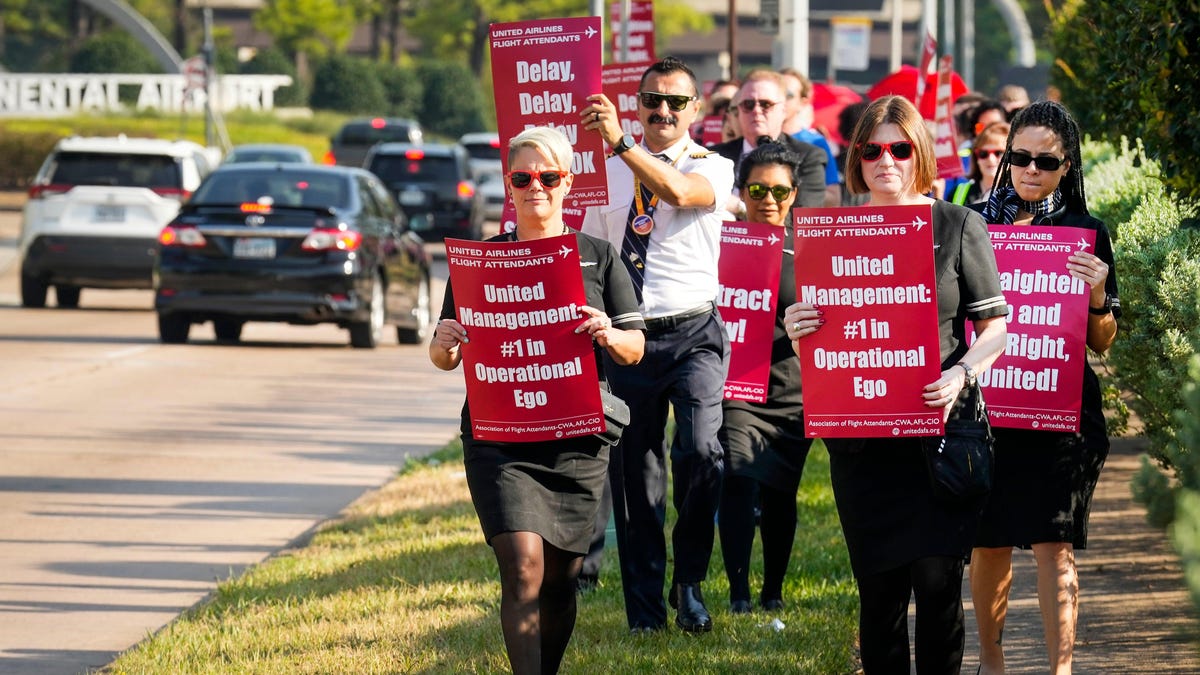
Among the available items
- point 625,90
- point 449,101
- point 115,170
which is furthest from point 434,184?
point 449,101

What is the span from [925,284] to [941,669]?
→ 3.49 feet

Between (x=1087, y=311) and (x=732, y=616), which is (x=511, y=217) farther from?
(x=1087, y=311)

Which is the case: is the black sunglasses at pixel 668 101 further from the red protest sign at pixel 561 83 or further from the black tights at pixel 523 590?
the black tights at pixel 523 590

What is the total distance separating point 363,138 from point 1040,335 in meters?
41.3

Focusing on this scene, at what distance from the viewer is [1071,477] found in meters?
5.94

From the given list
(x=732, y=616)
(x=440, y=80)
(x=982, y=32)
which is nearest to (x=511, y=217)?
(x=732, y=616)

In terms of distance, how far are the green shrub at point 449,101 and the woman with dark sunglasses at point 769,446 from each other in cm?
6227

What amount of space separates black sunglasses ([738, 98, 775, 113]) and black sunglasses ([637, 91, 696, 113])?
1717 mm

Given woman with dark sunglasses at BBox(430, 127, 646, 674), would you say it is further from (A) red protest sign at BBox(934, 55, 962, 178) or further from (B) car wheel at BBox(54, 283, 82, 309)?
(B) car wheel at BBox(54, 283, 82, 309)

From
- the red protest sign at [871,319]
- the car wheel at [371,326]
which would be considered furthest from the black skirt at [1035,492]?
the car wheel at [371,326]

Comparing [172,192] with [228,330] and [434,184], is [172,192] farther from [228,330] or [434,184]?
[434,184]

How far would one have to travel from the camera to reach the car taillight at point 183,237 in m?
18.0

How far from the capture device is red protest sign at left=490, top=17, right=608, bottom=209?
722 centimetres

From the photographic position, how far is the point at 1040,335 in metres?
5.89
